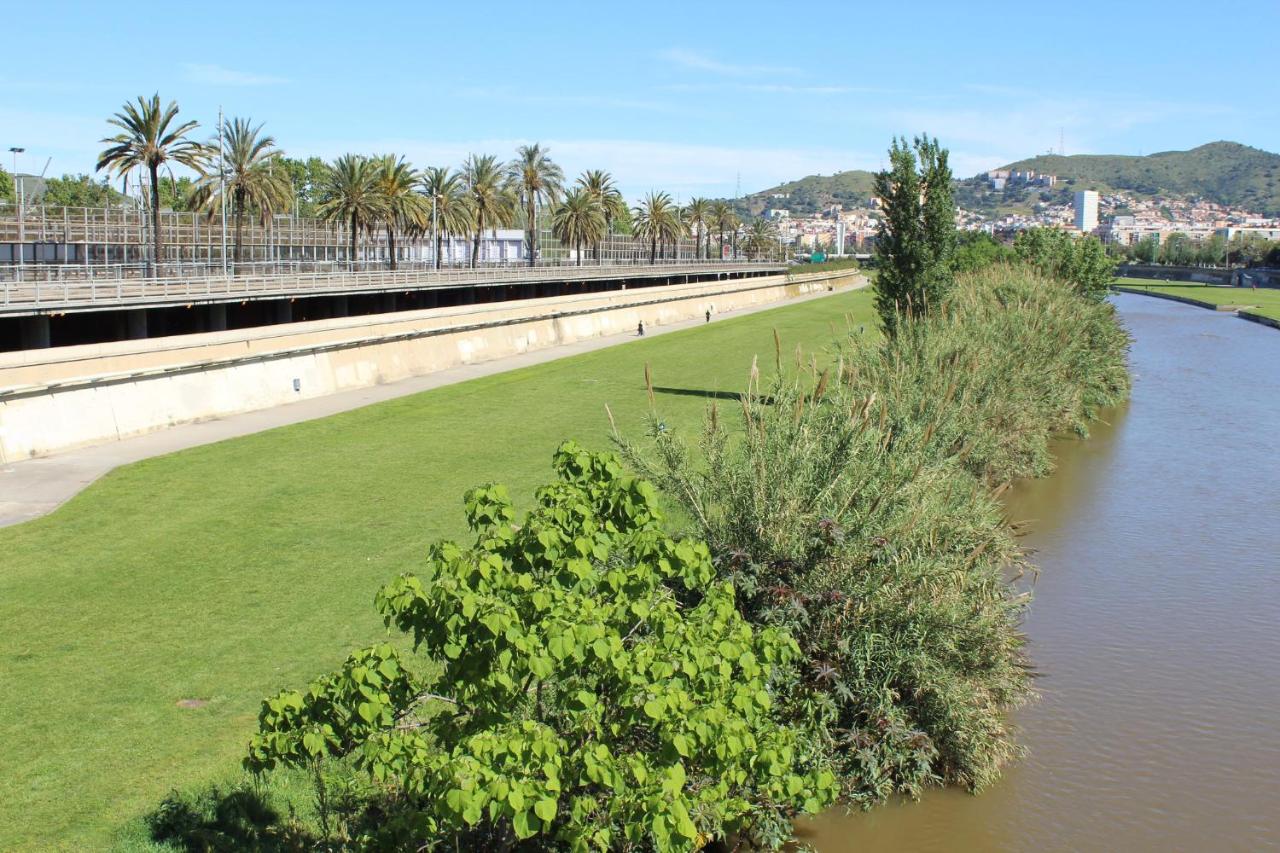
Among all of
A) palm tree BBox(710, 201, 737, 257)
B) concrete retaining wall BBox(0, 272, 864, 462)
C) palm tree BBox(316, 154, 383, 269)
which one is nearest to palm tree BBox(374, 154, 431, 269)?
palm tree BBox(316, 154, 383, 269)

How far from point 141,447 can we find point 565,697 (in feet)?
68.7

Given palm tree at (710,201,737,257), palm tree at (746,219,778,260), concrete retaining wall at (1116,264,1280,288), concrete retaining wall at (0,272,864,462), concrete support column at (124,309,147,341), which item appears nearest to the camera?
concrete retaining wall at (0,272,864,462)

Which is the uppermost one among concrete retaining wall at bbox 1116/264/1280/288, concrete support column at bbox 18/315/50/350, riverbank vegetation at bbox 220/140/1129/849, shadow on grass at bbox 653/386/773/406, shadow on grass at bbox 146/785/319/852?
concrete retaining wall at bbox 1116/264/1280/288

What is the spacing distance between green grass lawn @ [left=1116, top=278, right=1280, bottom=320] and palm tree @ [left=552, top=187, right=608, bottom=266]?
42.0 m

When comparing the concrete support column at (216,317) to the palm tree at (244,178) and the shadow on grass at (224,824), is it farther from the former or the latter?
the shadow on grass at (224,824)

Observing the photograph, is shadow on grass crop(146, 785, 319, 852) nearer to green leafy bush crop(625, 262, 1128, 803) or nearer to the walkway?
green leafy bush crop(625, 262, 1128, 803)

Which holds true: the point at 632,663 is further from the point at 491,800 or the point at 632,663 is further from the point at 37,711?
the point at 37,711

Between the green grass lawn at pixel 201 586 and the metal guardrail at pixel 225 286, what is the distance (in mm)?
7649

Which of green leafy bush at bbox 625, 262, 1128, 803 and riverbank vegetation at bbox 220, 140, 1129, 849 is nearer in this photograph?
riverbank vegetation at bbox 220, 140, 1129, 849

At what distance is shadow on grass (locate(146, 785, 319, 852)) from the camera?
30.3ft

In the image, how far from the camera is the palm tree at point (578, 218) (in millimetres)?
100875

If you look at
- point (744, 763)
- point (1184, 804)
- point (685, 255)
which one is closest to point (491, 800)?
point (744, 763)

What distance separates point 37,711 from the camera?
11477 millimetres

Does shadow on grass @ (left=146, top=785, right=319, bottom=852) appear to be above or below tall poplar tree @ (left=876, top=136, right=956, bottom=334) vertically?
below
